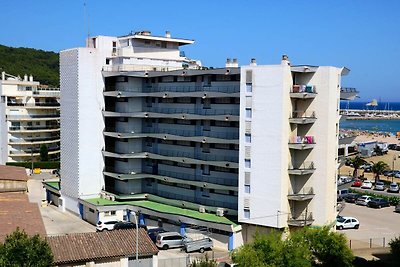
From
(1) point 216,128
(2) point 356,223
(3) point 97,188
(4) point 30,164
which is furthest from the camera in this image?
(4) point 30,164

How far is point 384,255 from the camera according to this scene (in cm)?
4172

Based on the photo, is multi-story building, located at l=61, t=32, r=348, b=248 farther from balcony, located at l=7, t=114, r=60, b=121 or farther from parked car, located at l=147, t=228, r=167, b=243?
balcony, located at l=7, t=114, r=60, b=121

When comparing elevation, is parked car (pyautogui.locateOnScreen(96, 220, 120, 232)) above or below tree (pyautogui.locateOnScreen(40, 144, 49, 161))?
below

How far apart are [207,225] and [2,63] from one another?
104 metres

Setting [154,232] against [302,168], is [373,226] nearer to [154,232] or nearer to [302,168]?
[302,168]

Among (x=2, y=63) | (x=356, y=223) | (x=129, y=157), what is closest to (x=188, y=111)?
(x=129, y=157)

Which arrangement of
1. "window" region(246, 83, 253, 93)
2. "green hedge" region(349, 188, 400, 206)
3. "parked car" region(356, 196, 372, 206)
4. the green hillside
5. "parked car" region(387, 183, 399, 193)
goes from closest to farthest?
1. "window" region(246, 83, 253, 93)
2. "parked car" region(356, 196, 372, 206)
3. "green hedge" region(349, 188, 400, 206)
4. "parked car" region(387, 183, 399, 193)
5. the green hillside

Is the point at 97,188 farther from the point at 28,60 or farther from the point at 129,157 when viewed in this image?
the point at 28,60

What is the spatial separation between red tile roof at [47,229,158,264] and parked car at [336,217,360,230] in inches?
918

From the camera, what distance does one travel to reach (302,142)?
41.5m

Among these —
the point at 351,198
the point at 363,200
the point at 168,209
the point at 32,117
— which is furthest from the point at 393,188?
the point at 32,117

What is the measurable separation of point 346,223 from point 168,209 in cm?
1819

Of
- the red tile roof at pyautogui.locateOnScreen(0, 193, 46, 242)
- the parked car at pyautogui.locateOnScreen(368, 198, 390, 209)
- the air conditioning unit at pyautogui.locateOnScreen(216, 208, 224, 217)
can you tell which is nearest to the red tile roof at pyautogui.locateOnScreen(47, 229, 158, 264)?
the red tile roof at pyautogui.locateOnScreen(0, 193, 46, 242)

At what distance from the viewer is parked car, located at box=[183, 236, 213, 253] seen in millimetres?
42156
